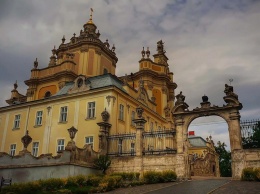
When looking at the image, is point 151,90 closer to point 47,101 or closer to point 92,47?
point 92,47

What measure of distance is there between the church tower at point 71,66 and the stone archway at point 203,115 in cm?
2315

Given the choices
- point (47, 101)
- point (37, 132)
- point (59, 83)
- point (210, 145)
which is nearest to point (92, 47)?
point (59, 83)

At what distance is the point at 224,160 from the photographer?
57.3 meters

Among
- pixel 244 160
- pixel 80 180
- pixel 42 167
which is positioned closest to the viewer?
pixel 80 180

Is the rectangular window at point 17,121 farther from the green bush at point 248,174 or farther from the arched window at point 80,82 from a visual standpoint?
the green bush at point 248,174

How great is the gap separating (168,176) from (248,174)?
5474 millimetres

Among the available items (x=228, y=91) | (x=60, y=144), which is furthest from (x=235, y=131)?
(x=60, y=144)

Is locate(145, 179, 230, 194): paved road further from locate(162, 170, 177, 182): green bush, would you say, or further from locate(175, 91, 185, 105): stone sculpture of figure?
locate(175, 91, 185, 105): stone sculpture of figure

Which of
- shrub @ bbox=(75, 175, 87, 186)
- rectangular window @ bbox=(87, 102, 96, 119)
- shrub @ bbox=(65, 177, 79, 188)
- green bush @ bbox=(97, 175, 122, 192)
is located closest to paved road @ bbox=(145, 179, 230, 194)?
green bush @ bbox=(97, 175, 122, 192)

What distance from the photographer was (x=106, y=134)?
26.9 meters

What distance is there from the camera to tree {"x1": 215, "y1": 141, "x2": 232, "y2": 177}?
54775mm

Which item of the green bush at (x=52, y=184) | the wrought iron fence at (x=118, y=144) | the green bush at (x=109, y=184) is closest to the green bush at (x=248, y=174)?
the green bush at (x=109, y=184)

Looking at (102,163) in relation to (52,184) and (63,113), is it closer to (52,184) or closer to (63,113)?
(52,184)

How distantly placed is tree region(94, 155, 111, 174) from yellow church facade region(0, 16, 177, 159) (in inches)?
76.7
